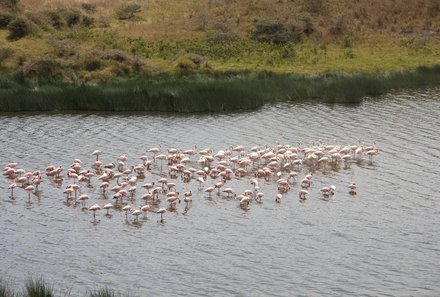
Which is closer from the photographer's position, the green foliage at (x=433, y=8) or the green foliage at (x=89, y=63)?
the green foliage at (x=89, y=63)

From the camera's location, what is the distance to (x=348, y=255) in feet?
68.7

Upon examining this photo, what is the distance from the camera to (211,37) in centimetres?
5472

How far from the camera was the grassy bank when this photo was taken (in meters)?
38.8

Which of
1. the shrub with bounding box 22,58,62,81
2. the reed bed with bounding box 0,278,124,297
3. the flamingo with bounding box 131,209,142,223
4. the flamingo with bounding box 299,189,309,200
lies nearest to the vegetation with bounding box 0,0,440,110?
the shrub with bounding box 22,58,62,81

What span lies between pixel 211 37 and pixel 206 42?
650 mm

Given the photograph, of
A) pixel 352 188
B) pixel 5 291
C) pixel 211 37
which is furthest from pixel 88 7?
pixel 5 291

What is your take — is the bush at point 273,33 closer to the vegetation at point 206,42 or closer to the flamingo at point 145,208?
the vegetation at point 206,42

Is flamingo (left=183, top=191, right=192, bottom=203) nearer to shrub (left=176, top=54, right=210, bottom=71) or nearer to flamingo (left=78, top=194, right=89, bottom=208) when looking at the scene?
flamingo (left=78, top=194, right=89, bottom=208)

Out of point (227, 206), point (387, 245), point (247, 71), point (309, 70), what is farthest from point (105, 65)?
point (387, 245)

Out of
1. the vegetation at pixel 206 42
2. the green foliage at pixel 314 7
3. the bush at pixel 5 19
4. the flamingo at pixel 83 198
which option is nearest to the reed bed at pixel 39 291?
the flamingo at pixel 83 198

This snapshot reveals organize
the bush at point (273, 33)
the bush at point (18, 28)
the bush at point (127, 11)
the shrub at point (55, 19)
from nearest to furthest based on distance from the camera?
the bush at point (18, 28), the bush at point (273, 33), the shrub at point (55, 19), the bush at point (127, 11)

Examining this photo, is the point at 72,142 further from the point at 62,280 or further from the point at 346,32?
the point at 346,32

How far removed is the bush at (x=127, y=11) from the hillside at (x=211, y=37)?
11cm

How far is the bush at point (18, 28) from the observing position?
2078 inches
